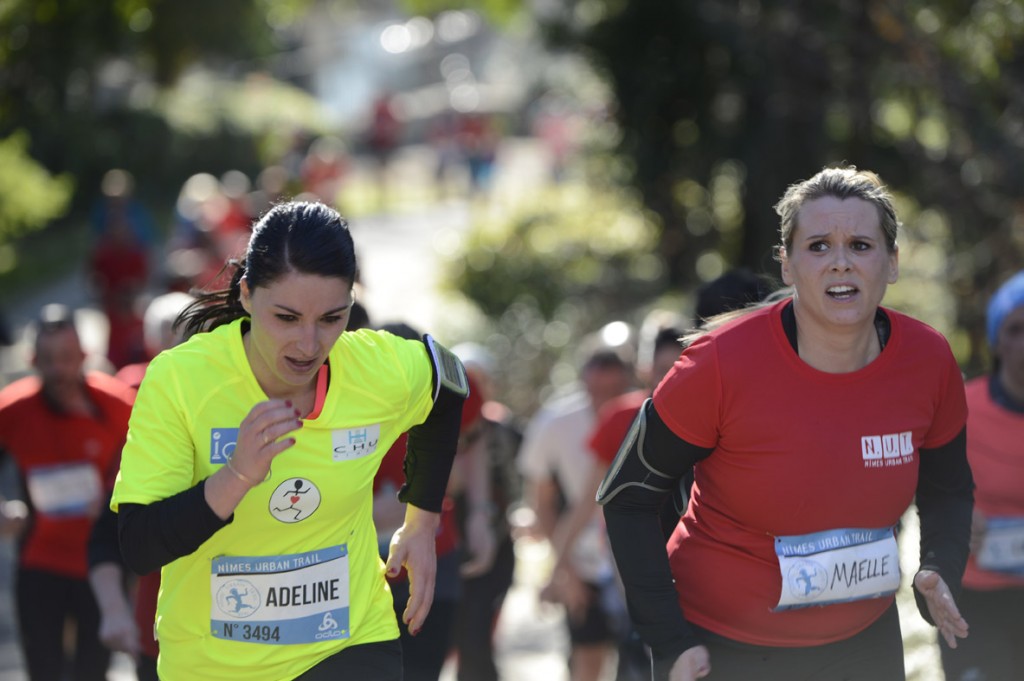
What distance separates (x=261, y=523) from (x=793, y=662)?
4.47 ft

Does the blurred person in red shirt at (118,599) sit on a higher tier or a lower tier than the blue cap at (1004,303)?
lower

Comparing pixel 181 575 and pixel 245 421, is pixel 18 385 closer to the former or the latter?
pixel 181 575

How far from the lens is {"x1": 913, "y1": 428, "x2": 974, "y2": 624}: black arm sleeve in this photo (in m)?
3.83

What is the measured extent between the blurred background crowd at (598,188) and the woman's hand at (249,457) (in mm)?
1150

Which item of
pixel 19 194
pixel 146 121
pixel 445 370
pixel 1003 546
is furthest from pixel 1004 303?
pixel 146 121

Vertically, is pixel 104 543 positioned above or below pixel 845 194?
below

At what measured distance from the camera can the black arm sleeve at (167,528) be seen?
124 inches

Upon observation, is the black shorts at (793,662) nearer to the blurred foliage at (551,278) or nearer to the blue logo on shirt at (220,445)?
the blue logo on shirt at (220,445)

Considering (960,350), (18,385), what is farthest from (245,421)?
(960,350)

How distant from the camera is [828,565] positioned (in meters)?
3.58

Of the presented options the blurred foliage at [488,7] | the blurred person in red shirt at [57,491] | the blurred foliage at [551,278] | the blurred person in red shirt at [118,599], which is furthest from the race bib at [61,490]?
the blurred foliage at [488,7]

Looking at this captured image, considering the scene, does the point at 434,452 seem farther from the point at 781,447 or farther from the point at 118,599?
the point at 118,599

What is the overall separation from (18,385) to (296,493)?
3250 mm

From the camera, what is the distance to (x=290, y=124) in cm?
2855
